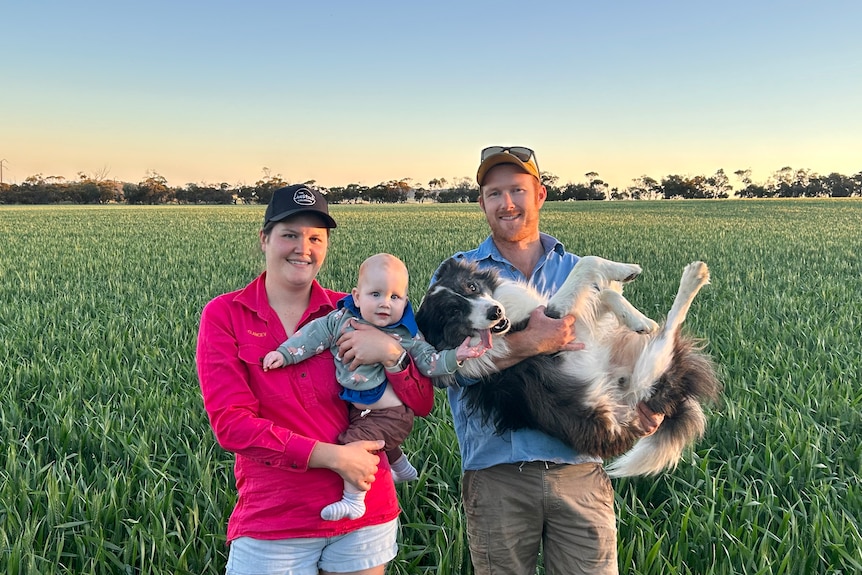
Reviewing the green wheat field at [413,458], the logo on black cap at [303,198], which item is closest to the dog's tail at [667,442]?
the green wheat field at [413,458]

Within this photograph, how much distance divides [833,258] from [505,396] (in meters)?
17.9

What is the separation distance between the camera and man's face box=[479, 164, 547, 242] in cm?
296

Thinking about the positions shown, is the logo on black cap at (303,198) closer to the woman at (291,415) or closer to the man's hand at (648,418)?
the woman at (291,415)

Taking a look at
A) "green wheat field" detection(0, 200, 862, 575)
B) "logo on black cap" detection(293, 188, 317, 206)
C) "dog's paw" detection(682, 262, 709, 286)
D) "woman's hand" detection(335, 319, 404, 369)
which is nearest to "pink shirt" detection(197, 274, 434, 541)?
"woman's hand" detection(335, 319, 404, 369)

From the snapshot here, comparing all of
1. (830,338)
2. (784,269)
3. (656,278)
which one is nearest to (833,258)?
(784,269)

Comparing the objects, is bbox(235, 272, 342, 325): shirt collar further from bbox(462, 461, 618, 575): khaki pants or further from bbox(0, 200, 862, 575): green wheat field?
bbox(462, 461, 618, 575): khaki pants

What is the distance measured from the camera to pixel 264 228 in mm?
2658

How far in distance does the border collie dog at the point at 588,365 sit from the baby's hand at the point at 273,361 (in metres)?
0.79

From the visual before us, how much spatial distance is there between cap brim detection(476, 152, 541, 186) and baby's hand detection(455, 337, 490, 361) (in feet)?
3.35

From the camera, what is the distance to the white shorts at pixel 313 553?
230 centimetres

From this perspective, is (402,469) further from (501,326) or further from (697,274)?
(697,274)

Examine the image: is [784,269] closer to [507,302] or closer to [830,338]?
[830,338]

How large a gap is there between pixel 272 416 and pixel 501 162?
1758 millimetres

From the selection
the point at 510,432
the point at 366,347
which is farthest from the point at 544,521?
the point at 366,347
